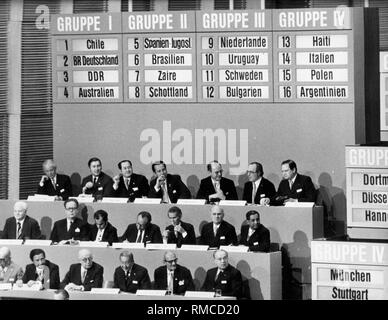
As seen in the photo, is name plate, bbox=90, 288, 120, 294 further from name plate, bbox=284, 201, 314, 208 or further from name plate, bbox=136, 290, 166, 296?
name plate, bbox=284, 201, 314, 208

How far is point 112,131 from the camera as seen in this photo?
16.1 meters

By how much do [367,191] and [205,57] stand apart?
3.42 m

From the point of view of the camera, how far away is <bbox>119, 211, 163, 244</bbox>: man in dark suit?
1383 cm

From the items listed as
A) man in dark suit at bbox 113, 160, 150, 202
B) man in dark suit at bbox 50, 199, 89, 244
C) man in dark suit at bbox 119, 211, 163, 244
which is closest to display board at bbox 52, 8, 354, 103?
man in dark suit at bbox 113, 160, 150, 202

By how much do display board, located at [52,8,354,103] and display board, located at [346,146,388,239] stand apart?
7.01 feet

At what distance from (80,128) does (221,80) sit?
2078 millimetres

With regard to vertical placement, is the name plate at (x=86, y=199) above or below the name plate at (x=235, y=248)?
above

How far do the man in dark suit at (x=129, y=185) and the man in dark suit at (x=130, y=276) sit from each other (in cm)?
169

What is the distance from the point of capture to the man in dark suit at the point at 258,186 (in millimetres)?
14352

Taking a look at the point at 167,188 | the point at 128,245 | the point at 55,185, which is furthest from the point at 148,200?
the point at 55,185

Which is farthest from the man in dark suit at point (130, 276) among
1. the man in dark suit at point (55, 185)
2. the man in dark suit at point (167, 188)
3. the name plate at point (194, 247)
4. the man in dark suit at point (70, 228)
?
the man in dark suit at point (55, 185)

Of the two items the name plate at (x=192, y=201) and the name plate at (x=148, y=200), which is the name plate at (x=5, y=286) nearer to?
the name plate at (x=148, y=200)

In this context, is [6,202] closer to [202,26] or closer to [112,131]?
[112,131]
